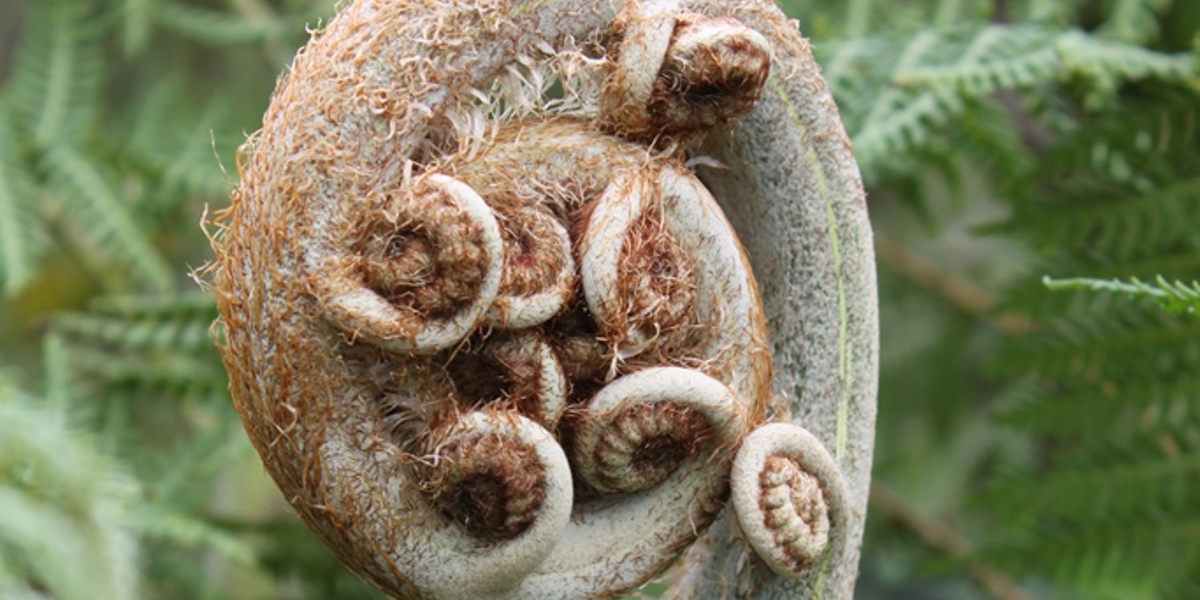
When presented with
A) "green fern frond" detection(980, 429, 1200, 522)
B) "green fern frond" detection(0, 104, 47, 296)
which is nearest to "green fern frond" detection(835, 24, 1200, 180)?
"green fern frond" detection(980, 429, 1200, 522)

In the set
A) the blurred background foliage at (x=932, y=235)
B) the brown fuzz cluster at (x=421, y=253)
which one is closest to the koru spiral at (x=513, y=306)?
the brown fuzz cluster at (x=421, y=253)

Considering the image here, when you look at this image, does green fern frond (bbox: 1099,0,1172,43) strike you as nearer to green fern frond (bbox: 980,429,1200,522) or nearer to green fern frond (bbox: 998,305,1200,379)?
green fern frond (bbox: 998,305,1200,379)

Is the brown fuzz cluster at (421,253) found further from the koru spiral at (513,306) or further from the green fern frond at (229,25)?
the green fern frond at (229,25)

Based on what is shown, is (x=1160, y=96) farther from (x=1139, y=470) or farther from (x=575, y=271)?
(x=575, y=271)

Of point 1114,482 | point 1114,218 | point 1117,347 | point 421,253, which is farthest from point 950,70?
point 421,253

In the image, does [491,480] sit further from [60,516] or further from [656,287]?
[60,516]
